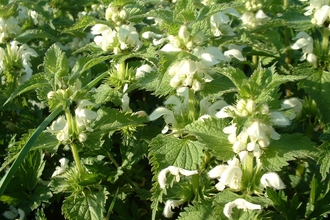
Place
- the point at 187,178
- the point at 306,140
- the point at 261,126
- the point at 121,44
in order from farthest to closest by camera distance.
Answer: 1. the point at 121,44
2. the point at 187,178
3. the point at 306,140
4. the point at 261,126

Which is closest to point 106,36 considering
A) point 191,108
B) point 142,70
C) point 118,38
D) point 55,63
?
point 118,38

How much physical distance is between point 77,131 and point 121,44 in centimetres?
48

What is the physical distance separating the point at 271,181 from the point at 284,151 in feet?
0.40

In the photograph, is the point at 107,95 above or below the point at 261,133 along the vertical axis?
below

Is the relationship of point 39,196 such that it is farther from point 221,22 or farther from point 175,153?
point 221,22

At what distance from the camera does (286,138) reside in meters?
1.72

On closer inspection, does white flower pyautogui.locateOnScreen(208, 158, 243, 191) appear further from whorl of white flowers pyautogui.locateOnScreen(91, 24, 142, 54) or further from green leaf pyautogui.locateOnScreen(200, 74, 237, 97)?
whorl of white flowers pyautogui.locateOnScreen(91, 24, 142, 54)

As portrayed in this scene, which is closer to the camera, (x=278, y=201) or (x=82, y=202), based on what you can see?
(x=278, y=201)

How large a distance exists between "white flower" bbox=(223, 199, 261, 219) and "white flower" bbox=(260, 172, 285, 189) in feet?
0.39

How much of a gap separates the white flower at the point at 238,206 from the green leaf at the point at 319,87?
80 cm

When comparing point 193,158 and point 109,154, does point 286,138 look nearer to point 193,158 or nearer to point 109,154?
point 193,158

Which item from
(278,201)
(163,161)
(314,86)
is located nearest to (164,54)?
(163,161)

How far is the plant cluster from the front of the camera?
64.2 inches

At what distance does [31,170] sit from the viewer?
2.36m
